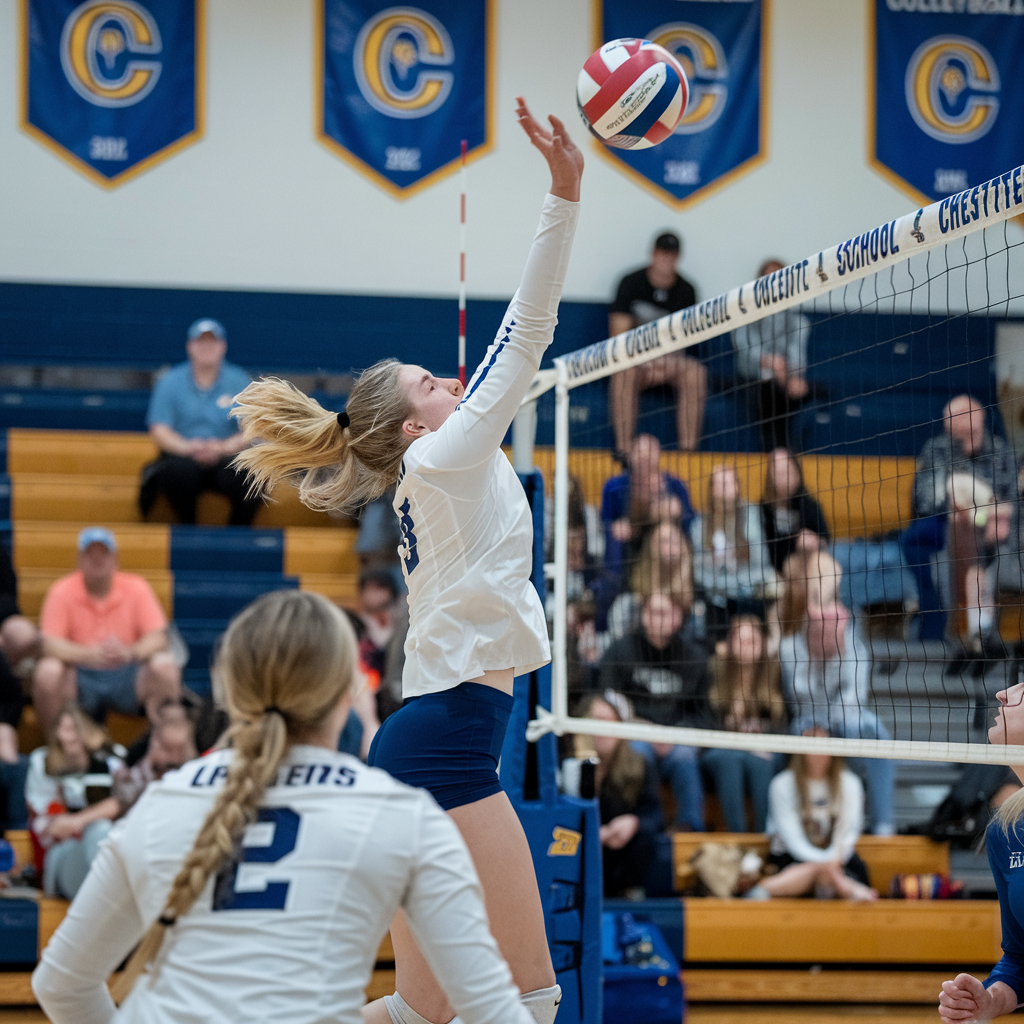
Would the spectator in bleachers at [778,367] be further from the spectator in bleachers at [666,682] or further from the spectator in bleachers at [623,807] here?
the spectator in bleachers at [623,807]

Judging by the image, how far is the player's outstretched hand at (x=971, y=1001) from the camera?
99.0 inches

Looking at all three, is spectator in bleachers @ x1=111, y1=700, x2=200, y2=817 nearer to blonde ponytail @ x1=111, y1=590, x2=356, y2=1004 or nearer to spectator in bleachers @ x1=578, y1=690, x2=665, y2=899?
spectator in bleachers @ x1=578, y1=690, x2=665, y2=899

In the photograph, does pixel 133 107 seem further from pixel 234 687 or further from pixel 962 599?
pixel 234 687

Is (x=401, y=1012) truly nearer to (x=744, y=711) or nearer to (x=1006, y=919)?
(x=1006, y=919)

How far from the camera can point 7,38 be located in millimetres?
8875

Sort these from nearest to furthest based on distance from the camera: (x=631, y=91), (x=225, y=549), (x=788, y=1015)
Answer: (x=631, y=91) < (x=788, y=1015) < (x=225, y=549)

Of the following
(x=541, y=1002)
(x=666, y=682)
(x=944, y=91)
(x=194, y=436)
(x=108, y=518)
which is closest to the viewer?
(x=541, y=1002)

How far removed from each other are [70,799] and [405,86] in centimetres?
594

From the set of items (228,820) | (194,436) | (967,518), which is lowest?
(228,820)

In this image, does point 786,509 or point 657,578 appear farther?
→ point 786,509

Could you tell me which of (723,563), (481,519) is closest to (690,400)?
(723,563)

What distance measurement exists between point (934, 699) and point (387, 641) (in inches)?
126

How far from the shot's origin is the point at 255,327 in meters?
9.19

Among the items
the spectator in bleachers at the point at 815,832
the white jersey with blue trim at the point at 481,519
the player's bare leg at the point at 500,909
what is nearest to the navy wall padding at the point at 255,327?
the spectator in bleachers at the point at 815,832
